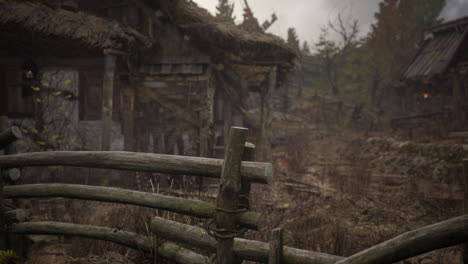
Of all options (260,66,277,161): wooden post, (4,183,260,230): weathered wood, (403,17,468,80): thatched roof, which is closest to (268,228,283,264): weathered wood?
(4,183,260,230): weathered wood

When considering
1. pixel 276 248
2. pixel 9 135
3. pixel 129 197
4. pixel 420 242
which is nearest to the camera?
pixel 420 242

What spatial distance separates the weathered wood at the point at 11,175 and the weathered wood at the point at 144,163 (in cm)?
15

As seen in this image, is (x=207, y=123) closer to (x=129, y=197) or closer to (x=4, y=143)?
(x=4, y=143)

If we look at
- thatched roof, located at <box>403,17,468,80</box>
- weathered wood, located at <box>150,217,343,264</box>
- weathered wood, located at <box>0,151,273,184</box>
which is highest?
thatched roof, located at <box>403,17,468,80</box>

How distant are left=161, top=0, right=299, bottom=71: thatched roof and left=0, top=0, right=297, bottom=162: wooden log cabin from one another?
24mm

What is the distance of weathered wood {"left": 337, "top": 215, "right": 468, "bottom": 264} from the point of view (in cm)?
141

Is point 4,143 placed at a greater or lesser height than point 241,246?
greater

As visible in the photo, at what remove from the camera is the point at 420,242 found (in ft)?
4.82

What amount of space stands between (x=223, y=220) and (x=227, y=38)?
5.67 meters

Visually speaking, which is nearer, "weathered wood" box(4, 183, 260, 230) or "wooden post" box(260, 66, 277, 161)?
"weathered wood" box(4, 183, 260, 230)

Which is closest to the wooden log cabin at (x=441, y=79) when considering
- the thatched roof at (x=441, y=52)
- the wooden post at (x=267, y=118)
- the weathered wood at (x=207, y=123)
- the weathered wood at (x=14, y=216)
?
the thatched roof at (x=441, y=52)

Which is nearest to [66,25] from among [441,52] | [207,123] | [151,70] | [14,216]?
[151,70]

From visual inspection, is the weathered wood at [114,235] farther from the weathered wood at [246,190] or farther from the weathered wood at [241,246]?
the weathered wood at [246,190]

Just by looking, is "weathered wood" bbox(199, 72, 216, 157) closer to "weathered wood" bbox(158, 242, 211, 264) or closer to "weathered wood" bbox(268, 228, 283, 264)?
"weathered wood" bbox(158, 242, 211, 264)
